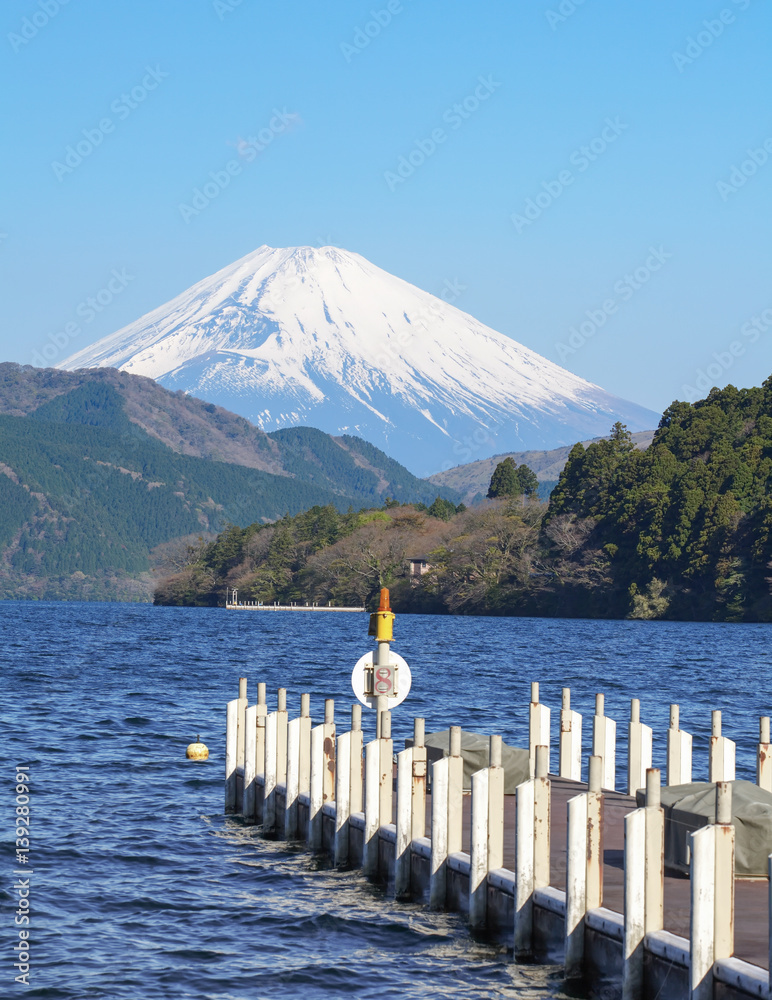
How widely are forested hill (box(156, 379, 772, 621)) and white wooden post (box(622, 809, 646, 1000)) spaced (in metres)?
101

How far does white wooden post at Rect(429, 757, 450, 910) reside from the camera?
49.1ft

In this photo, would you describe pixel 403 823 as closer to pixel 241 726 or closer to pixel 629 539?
pixel 241 726

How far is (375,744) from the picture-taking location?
1655cm

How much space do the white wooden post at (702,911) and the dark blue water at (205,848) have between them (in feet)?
8.93

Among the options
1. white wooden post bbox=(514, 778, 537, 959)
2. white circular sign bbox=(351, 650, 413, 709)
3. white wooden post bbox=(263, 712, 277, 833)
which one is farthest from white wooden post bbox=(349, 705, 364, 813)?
white wooden post bbox=(514, 778, 537, 959)

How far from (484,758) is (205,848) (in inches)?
187

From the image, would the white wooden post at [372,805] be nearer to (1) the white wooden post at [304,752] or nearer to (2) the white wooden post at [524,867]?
(1) the white wooden post at [304,752]

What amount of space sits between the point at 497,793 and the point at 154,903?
18.1 feet

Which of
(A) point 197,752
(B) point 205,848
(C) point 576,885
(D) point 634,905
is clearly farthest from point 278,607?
(D) point 634,905

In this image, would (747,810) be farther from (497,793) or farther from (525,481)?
(525,481)

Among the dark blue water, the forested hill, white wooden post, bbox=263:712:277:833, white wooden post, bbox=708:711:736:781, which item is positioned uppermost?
the forested hill

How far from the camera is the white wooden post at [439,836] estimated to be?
49.1ft

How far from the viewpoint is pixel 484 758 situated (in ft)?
61.2

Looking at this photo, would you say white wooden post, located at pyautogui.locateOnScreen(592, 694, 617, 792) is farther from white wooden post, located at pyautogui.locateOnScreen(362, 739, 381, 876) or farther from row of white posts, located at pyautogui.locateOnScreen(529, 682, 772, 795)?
white wooden post, located at pyautogui.locateOnScreen(362, 739, 381, 876)
